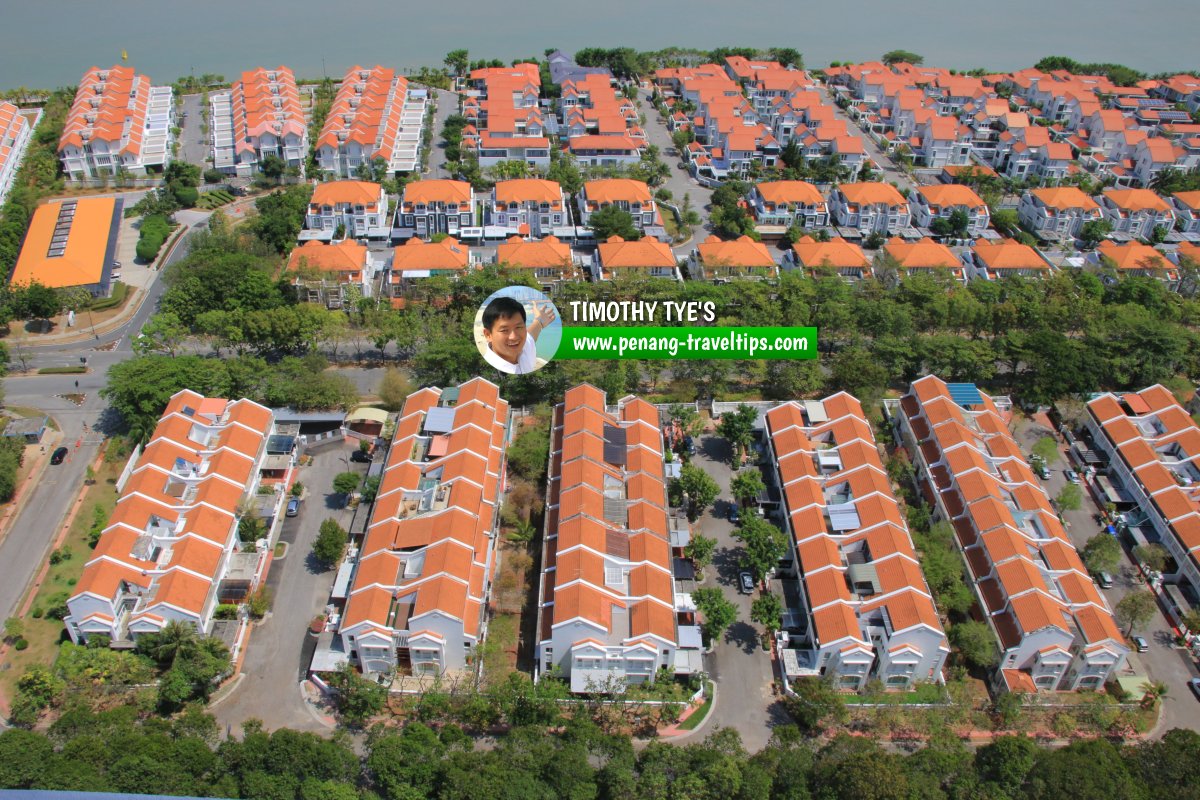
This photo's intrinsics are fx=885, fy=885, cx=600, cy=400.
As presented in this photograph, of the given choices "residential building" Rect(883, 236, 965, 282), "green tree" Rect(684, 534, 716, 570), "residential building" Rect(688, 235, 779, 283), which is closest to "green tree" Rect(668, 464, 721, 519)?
"green tree" Rect(684, 534, 716, 570)

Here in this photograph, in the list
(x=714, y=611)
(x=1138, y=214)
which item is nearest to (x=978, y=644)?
(x=714, y=611)

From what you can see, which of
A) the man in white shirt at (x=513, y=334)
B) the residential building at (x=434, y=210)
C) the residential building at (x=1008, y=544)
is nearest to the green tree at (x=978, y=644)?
the residential building at (x=1008, y=544)

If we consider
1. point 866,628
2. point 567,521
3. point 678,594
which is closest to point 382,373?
point 567,521

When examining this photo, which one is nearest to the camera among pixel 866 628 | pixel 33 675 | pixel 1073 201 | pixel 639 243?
pixel 33 675

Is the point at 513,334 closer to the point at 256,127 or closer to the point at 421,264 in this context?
the point at 421,264

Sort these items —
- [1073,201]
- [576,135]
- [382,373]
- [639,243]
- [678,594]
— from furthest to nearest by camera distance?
1. [576,135]
2. [1073,201]
3. [639,243]
4. [382,373]
5. [678,594]

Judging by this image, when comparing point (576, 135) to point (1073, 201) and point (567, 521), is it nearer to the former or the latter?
point (1073, 201)

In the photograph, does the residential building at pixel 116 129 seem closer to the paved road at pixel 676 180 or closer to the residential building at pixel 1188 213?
the paved road at pixel 676 180

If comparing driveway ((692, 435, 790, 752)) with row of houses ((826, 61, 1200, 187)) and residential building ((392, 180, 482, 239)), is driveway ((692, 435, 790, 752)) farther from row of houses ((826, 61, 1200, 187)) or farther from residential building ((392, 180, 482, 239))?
row of houses ((826, 61, 1200, 187))
